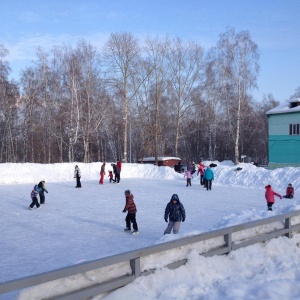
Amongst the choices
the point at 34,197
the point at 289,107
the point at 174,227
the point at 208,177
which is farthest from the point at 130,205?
the point at 289,107

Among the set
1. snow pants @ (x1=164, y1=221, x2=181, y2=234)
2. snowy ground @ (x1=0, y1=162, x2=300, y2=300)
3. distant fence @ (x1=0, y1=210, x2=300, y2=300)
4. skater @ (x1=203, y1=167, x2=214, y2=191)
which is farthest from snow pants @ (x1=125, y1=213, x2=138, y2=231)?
skater @ (x1=203, y1=167, x2=214, y2=191)

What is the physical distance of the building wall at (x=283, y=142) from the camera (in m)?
36.0

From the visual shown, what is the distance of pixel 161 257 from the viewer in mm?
4980

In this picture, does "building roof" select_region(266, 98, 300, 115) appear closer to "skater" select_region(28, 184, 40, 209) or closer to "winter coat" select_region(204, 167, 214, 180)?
"winter coat" select_region(204, 167, 214, 180)

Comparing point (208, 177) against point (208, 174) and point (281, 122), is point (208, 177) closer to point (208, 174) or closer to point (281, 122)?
point (208, 174)

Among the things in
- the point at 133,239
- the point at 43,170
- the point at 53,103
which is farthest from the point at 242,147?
the point at 133,239

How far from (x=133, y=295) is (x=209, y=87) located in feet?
133

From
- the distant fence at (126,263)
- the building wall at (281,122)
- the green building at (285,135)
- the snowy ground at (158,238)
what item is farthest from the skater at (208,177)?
the building wall at (281,122)

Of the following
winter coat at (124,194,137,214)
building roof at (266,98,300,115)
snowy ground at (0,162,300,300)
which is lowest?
snowy ground at (0,162,300,300)

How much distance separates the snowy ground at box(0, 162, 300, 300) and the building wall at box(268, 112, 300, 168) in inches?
479

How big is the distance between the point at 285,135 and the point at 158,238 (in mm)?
30313

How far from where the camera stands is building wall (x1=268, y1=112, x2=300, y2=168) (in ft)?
118

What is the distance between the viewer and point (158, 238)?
9953 millimetres

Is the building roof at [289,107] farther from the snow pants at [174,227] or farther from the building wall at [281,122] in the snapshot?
the snow pants at [174,227]
